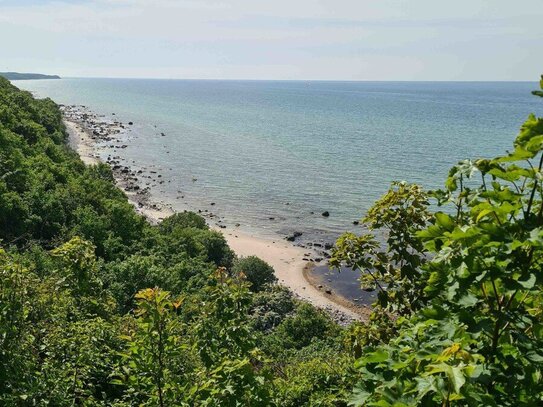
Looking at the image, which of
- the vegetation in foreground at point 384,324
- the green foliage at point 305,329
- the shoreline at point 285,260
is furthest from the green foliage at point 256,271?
the vegetation in foreground at point 384,324

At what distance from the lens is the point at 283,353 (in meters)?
21.3

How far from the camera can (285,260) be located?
43125mm

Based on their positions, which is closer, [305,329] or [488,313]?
[488,313]

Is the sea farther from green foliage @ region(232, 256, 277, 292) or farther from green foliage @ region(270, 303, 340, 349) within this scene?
green foliage @ region(232, 256, 277, 292)

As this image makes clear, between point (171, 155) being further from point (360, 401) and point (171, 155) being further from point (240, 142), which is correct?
point (360, 401)

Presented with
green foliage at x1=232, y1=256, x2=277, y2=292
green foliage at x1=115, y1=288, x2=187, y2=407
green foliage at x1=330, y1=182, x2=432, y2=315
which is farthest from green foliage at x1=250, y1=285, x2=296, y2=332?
green foliage at x1=330, y1=182, x2=432, y2=315

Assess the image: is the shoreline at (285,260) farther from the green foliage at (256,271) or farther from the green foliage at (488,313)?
the green foliage at (488,313)

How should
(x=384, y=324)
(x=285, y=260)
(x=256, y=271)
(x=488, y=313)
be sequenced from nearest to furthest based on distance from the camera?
1. (x=488, y=313)
2. (x=384, y=324)
3. (x=256, y=271)
4. (x=285, y=260)

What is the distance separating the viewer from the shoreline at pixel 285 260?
35.8 m

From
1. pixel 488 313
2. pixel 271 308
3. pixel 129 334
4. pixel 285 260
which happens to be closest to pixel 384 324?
pixel 488 313

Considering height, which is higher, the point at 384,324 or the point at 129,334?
the point at 384,324

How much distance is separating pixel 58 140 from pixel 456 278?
6056cm

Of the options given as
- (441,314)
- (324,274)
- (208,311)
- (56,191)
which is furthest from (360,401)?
(324,274)

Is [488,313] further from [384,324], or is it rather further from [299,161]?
[299,161]
